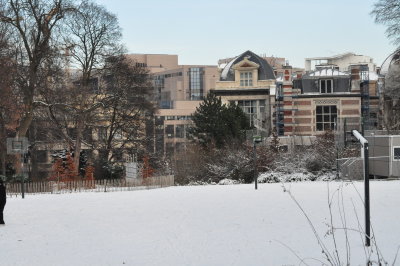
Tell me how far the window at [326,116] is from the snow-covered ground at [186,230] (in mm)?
35431

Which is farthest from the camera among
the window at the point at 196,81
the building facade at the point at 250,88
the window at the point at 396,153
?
the window at the point at 196,81

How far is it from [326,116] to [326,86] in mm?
2758

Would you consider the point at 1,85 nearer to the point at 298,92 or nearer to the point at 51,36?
the point at 51,36

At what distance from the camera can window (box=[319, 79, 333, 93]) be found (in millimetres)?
59031

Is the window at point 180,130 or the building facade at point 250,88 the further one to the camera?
the window at point 180,130

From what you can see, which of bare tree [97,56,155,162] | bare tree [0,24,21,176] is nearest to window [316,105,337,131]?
bare tree [97,56,155,162]

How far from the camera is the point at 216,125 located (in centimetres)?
4794

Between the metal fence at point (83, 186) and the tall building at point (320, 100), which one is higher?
the tall building at point (320, 100)

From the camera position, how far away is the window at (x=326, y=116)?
58656 mm

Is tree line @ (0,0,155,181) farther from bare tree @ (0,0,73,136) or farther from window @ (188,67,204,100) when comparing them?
window @ (188,67,204,100)

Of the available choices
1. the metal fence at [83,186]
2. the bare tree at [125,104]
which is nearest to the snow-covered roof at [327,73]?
the bare tree at [125,104]

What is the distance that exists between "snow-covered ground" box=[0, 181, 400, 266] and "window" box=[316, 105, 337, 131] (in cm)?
3543

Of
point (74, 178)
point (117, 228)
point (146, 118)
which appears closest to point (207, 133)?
point (146, 118)

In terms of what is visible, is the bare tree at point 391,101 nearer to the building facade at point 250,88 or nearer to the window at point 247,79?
the building facade at point 250,88
